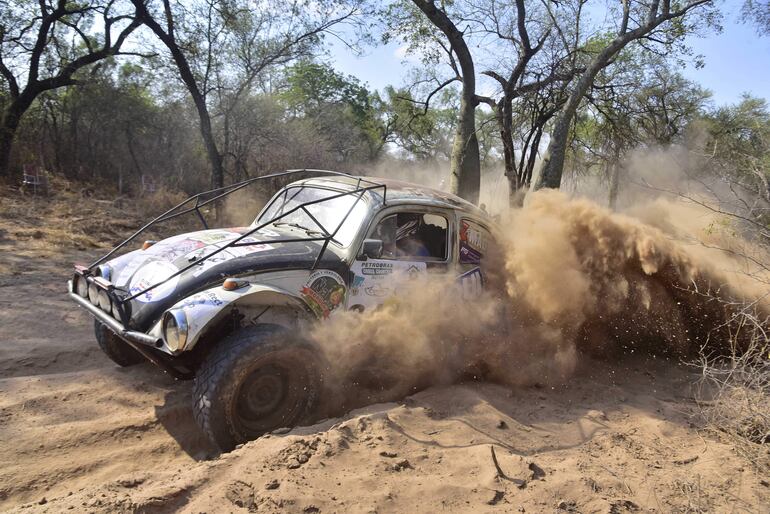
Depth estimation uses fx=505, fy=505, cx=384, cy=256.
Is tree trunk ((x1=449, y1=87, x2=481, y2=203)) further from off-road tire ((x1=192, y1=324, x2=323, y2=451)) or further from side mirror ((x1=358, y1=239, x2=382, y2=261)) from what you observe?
off-road tire ((x1=192, y1=324, x2=323, y2=451))

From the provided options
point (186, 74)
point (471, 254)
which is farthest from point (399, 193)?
point (186, 74)

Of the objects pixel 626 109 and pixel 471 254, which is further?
pixel 626 109

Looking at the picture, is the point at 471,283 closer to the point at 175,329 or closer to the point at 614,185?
the point at 175,329

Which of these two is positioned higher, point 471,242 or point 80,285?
point 471,242

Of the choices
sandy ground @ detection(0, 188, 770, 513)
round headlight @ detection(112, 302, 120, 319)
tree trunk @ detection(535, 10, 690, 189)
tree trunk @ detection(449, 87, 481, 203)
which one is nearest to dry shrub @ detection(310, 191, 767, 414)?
sandy ground @ detection(0, 188, 770, 513)

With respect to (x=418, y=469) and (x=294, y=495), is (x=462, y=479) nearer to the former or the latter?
(x=418, y=469)

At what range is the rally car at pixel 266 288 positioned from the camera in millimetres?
3473

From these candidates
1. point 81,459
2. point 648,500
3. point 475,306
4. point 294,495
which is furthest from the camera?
point 475,306

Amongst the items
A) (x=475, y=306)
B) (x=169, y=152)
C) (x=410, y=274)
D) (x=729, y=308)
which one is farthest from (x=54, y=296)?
(x=169, y=152)

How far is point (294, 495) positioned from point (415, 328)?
6.59 feet

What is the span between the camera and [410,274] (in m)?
4.70

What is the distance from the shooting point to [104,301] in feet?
→ 13.1

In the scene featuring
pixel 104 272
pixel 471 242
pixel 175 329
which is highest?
pixel 471 242

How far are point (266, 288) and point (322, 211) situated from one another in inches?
52.9
